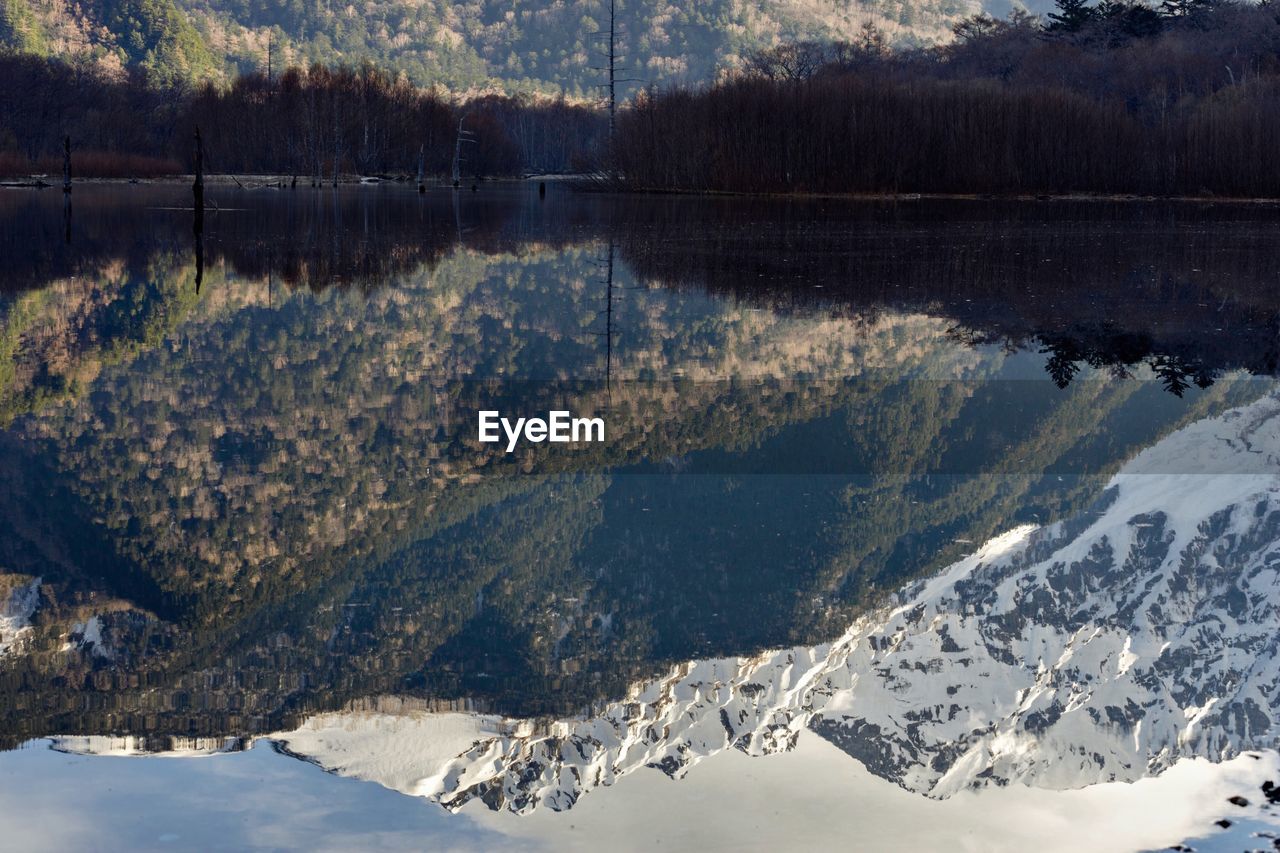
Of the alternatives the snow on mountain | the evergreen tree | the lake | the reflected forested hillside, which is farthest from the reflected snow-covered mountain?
the evergreen tree

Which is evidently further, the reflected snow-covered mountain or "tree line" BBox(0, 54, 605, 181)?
"tree line" BBox(0, 54, 605, 181)

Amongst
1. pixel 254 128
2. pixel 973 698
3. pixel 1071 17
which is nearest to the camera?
pixel 973 698

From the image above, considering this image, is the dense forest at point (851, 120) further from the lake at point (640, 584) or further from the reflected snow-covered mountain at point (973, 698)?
the reflected snow-covered mountain at point (973, 698)

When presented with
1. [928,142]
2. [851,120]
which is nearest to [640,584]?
[851,120]

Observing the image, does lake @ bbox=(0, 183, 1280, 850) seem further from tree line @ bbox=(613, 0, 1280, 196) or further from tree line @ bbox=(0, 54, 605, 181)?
tree line @ bbox=(0, 54, 605, 181)

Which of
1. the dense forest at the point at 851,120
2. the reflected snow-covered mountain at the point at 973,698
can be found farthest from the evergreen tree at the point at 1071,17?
the reflected snow-covered mountain at the point at 973,698

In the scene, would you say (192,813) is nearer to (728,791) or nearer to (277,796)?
(277,796)

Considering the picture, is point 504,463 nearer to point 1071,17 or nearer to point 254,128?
point 254,128
